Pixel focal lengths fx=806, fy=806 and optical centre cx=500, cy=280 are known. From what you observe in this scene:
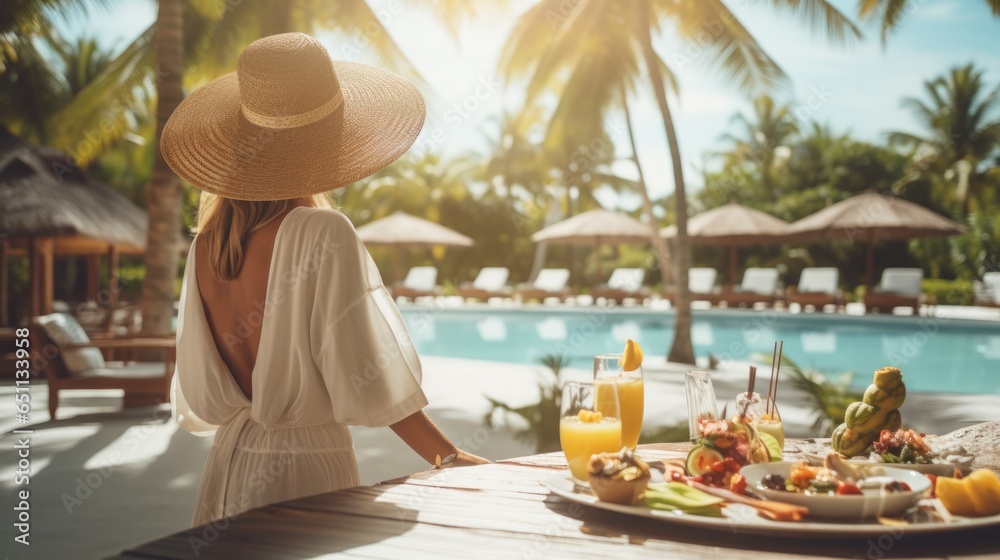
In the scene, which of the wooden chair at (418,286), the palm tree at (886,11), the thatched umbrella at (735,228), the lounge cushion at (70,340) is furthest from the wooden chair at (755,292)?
the lounge cushion at (70,340)

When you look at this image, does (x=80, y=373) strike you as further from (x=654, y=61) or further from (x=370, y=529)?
(x=654, y=61)

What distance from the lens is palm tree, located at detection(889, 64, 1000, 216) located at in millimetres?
25938

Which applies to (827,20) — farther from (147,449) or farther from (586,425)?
(586,425)

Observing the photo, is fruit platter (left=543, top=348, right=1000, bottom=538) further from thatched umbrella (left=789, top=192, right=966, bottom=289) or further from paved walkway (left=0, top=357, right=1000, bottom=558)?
thatched umbrella (left=789, top=192, right=966, bottom=289)

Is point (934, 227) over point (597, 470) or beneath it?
over

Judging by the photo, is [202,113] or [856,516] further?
[202,113]

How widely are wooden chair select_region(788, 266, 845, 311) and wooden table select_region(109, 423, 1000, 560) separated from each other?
18219mm

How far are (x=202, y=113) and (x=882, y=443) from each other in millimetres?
1664

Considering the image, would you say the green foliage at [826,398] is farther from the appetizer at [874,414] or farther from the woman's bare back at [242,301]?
the woman's bare back at [242,301]

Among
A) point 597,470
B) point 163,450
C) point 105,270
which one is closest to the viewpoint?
point 597,470

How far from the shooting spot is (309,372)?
1585 mm

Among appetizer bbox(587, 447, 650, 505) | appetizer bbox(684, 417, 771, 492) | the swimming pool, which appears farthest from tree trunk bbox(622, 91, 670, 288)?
appetizer bbox(587, 447, 650, 505)

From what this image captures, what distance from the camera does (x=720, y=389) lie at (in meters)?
7.96

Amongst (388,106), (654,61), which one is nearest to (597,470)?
(388,106)
